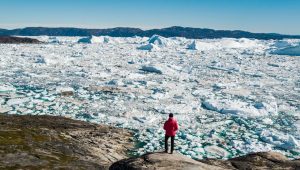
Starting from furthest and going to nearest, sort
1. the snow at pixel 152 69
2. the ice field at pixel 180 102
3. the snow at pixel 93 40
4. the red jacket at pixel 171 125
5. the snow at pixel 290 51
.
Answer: the snow at pixel 93 40 < the snow at pixel 290 51 < the snow at pixel 152 69 < the ice field at pixel 180 102 < the red jacket at pixel 171 125

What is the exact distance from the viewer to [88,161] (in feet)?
40.5

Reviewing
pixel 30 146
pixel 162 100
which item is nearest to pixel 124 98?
pixel 162 100

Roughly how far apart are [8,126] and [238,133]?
882cm

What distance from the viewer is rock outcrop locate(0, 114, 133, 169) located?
1182 centimetres

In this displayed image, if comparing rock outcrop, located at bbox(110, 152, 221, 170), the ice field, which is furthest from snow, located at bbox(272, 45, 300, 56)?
rock outcrop, located at bbox(110, 152, 221, 170)

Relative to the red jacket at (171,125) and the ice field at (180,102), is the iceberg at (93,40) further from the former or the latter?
the red jacket at (171,125)

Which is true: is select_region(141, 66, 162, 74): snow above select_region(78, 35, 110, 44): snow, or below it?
above

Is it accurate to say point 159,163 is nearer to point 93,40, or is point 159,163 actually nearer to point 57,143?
point 57,143

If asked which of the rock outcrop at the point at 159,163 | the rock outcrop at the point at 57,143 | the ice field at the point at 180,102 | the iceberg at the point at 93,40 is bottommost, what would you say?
the iceberg at the point at 93,40

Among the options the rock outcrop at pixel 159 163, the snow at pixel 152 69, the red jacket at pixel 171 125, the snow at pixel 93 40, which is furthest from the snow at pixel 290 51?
the rock outcrop at pixel 159 163

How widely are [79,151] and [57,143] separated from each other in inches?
39.1

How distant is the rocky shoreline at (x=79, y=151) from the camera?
31.5 ft

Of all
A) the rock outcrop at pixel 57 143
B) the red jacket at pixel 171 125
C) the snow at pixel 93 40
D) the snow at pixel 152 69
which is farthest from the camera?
the snow at pixel 93 40

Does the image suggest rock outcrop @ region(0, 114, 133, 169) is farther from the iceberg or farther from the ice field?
the iceberg
